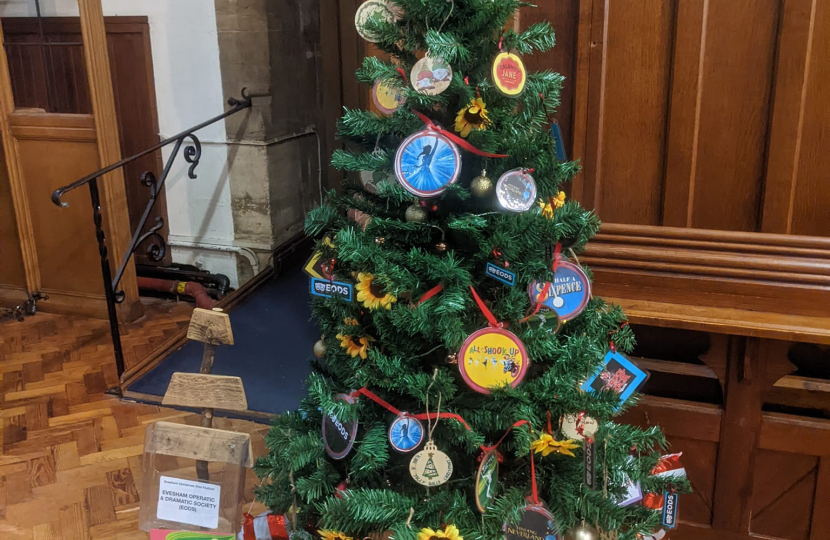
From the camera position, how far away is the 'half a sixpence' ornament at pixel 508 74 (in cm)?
118

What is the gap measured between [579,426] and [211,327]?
82cm

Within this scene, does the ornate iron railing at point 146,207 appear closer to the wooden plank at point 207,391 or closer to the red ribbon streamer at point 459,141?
the wooden plank at point 207,391

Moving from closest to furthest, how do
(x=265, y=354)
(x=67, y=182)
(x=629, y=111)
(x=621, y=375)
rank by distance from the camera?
(x=621, y=375), (x=629, y=111), (x=265, y=354), (x=67, y=182)

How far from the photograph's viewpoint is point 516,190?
1.21m

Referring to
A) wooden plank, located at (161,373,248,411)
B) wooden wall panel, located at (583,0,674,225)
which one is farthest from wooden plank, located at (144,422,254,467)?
wooden wall panel, located at (583,0,674,225)

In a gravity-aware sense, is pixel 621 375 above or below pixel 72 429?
above

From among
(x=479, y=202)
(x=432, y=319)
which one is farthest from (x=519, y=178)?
(x=432, y=319)

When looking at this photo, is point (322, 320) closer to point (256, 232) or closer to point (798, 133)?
point (798, 133)

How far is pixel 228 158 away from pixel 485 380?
295 centimetres

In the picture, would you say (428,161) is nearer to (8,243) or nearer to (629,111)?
(629,111)

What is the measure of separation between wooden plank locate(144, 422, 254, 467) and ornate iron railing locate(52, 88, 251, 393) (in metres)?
1.46

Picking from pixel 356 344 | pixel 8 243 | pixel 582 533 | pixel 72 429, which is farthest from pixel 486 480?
pixel 8 243

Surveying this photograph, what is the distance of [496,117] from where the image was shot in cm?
122

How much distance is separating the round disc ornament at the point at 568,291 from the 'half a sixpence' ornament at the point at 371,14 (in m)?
0.55
